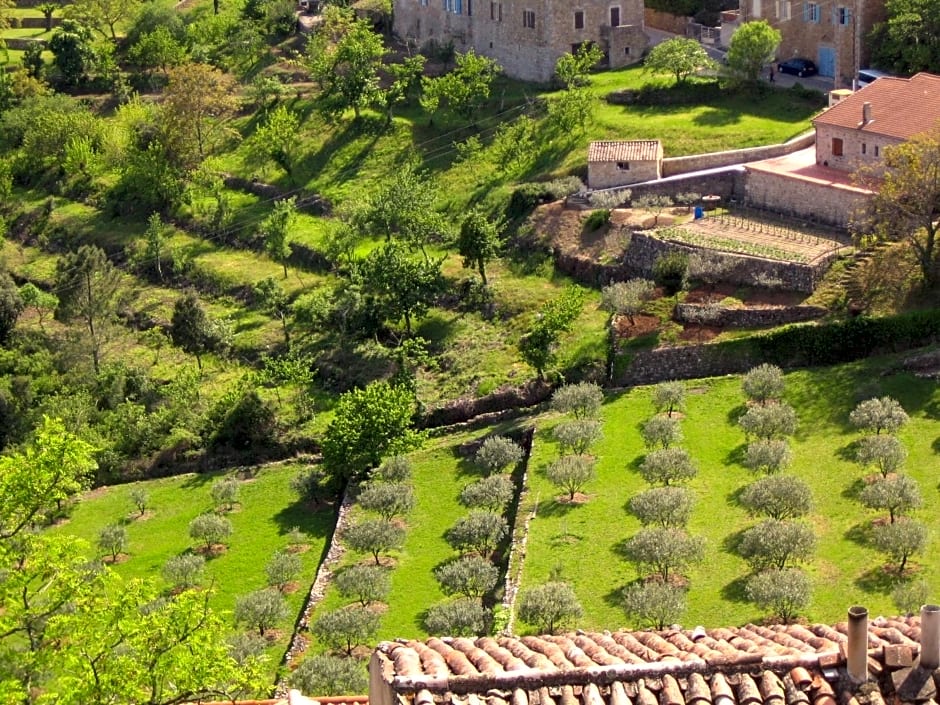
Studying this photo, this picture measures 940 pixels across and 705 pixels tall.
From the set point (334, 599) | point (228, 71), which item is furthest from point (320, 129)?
point (334, 599)

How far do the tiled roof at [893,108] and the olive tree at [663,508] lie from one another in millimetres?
21495

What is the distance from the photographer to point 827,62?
74938 mm

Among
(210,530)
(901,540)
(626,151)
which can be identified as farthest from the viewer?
(626,151)

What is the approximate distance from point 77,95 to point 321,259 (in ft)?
106

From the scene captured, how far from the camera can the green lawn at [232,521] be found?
4903 centimetres

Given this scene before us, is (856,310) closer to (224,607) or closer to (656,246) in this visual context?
(656,246)

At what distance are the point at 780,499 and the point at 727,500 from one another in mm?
3184

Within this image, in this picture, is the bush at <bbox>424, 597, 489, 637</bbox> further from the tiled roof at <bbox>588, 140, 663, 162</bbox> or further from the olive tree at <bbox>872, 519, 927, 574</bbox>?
the tiled roof at <bbox>588, 140, 663, 162</bbox>

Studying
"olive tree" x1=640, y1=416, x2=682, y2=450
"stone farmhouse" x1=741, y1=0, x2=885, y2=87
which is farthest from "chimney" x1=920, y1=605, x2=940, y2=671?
"stone farmhouse" x1=741, y1=0, x2=885, y2=87

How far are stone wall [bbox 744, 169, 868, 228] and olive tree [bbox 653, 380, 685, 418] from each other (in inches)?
449

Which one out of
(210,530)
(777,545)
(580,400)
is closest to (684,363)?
(580,400)

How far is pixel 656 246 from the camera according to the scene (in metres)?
61.2

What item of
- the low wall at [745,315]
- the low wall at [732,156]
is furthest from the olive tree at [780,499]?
the low wall at [732,156]

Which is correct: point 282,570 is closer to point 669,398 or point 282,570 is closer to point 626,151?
point 669,398
